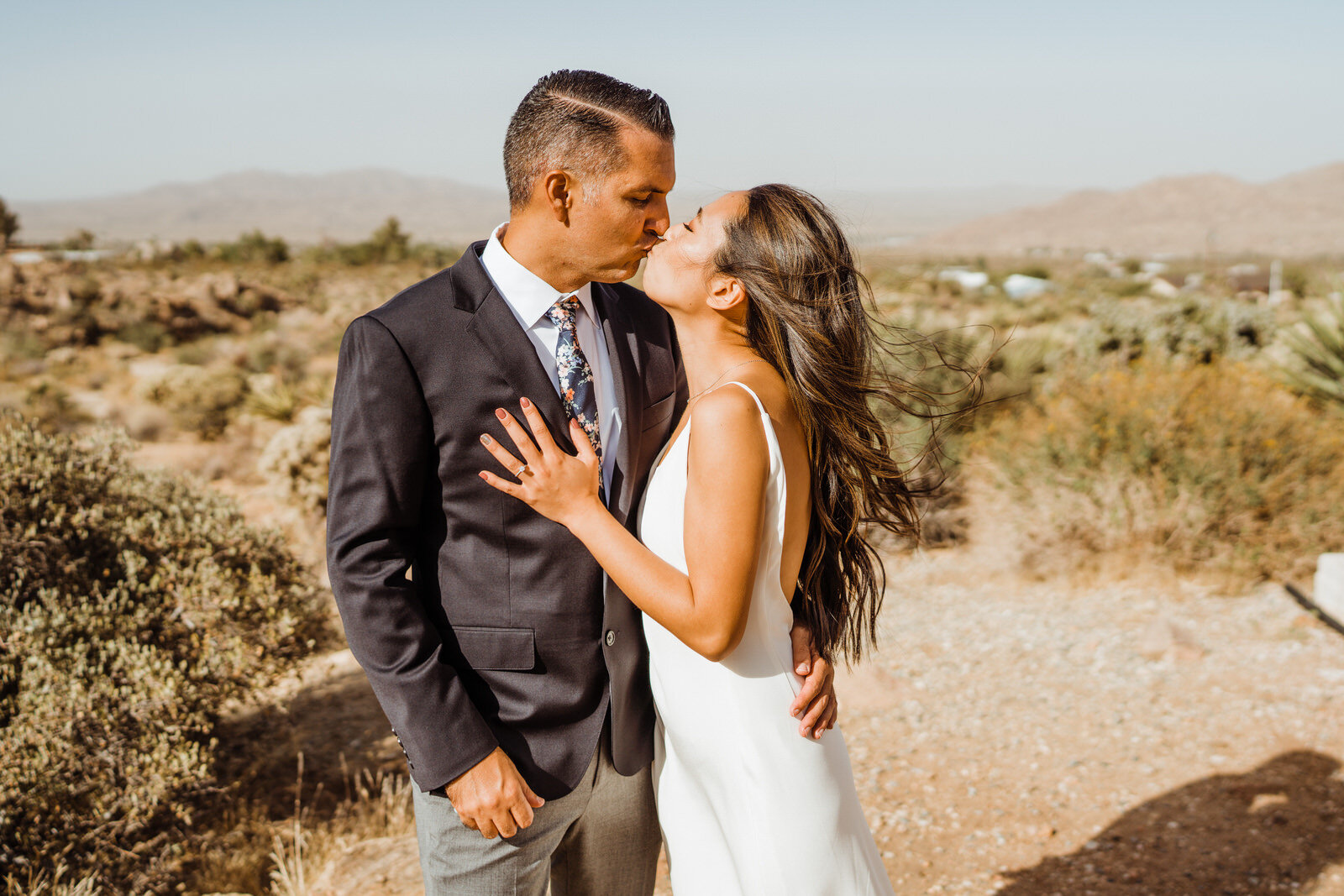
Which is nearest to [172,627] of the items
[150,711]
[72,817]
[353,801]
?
[150,711]

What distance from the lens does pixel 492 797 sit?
5.61 feet

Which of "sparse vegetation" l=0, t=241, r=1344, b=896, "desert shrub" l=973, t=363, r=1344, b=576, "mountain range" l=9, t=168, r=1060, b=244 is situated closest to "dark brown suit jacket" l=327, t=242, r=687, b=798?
"sparse vegetation" l=0, t=241, r=1344, b=896

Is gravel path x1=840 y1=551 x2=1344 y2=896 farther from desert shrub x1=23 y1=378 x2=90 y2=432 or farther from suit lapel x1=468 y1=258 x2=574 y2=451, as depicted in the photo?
desert shrub x1=23 y1=378 x2=90 y2=432

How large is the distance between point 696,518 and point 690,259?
23.4 inches

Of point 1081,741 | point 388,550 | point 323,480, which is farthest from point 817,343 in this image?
point 323,480

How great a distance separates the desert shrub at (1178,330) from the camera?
37.0 feet

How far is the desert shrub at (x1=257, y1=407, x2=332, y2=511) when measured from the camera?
8.23 meters

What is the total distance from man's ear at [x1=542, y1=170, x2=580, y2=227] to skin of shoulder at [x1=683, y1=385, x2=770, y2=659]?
1.70 feet

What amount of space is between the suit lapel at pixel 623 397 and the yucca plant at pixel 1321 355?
802cm

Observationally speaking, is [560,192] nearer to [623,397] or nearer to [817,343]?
[623,397]

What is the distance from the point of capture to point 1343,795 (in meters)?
3.93

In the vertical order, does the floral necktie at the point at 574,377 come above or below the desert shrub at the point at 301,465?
above

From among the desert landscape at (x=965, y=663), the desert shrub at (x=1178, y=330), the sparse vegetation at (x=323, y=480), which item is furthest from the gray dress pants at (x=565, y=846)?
the desert shrub at (x=1178, y=330)

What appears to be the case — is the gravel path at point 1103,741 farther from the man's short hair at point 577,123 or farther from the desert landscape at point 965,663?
the man's short hair at point 577,123
